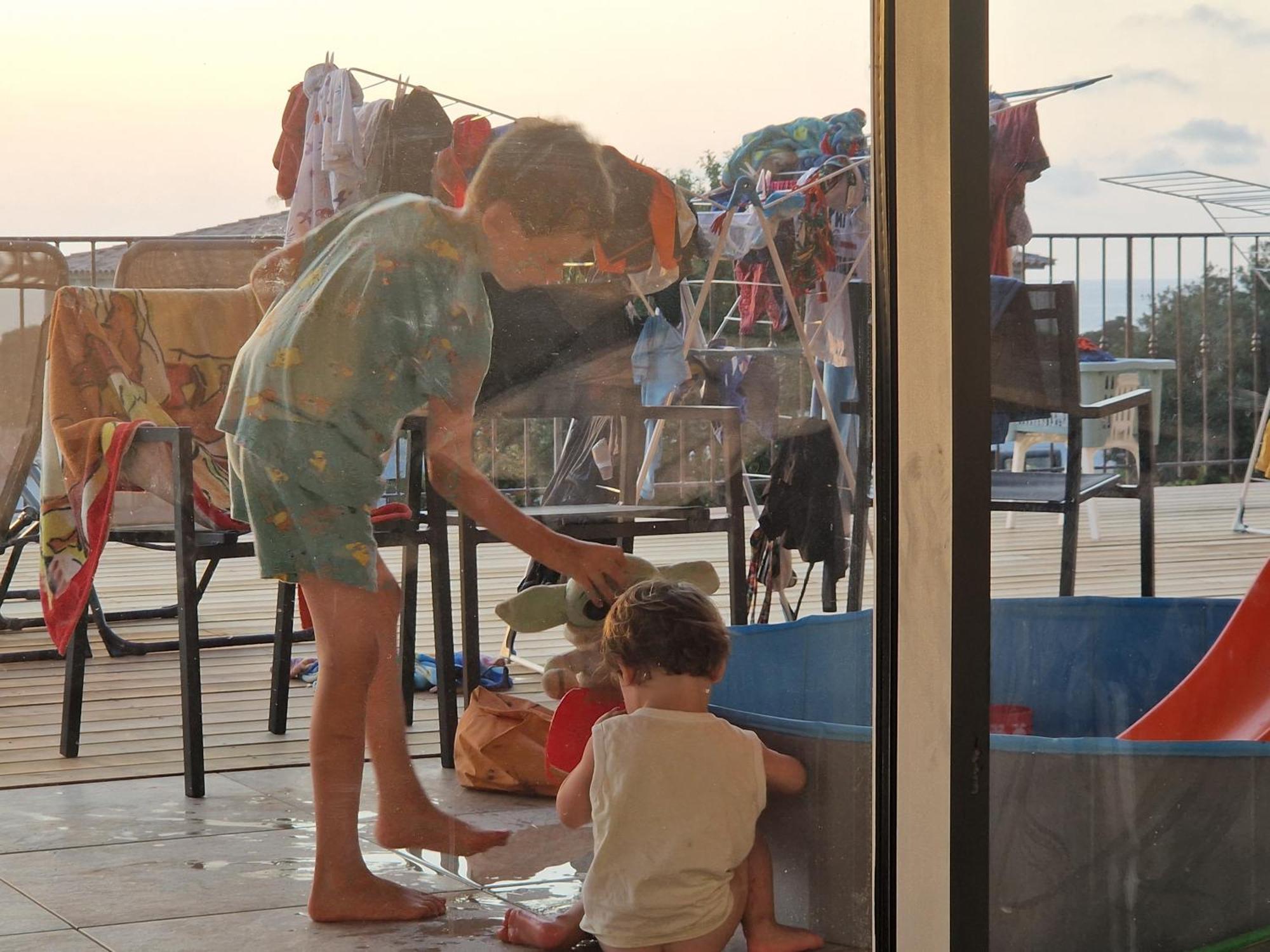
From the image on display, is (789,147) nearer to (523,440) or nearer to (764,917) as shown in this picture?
(523,440)

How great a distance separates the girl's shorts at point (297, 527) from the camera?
1507mm

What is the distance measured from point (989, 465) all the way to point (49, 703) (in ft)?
3.51

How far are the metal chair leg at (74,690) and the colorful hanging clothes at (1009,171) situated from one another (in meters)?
1.07

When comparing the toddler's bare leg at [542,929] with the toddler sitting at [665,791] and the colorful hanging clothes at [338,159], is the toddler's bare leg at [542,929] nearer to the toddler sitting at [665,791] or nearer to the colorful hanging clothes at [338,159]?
the toddler sitting at [665,791]

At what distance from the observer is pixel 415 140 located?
150cm

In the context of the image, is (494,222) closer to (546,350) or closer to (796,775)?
(546,350)

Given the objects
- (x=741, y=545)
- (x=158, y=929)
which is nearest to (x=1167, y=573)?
(x=741, y=545)

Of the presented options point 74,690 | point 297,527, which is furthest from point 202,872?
point 297,527

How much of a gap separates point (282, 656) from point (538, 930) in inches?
16.7

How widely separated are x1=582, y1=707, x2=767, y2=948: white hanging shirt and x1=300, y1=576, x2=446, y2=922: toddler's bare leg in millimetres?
219

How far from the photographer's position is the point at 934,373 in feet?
5.30

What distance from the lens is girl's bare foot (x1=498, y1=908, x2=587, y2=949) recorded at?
A: 1655 millimetres

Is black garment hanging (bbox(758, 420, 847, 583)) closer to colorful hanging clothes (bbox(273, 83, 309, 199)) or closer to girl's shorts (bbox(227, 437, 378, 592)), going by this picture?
girl's shorts (bbox(227, 437, 378, 592))

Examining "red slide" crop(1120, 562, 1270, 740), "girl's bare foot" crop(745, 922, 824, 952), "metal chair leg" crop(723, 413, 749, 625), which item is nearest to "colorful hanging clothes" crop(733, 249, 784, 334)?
"metal chair leg" crop(723, 413, 749, 625)
